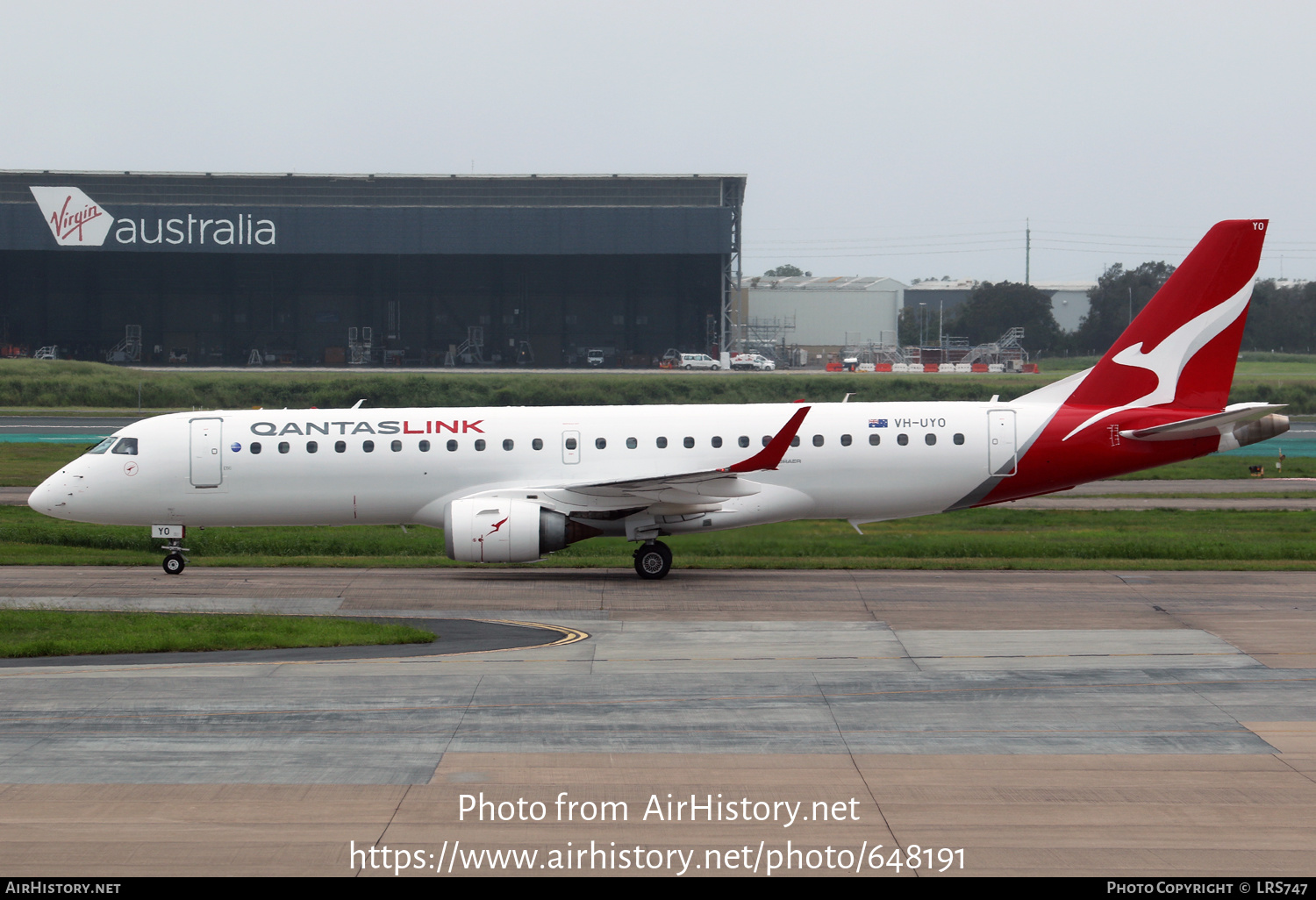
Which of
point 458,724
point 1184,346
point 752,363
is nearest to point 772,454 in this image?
point 1184,346

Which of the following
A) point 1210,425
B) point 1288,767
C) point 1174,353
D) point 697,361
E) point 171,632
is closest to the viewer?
point 1288,767

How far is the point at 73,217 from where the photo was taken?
94438mm

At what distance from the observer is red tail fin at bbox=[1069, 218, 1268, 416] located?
25.3 meters

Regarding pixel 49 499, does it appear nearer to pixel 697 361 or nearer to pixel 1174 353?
pixel 1174 353

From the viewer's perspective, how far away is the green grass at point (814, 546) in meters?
27.2

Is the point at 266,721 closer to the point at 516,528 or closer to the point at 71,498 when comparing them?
the point at 516,528

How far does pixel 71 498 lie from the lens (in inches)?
998

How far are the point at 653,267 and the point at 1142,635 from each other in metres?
90.1

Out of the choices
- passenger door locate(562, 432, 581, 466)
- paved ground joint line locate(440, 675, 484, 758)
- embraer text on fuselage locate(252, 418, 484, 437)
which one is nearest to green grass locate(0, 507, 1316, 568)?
passenger door locate(562, 432, 581, 466)

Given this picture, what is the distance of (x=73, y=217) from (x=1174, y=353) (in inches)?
3556

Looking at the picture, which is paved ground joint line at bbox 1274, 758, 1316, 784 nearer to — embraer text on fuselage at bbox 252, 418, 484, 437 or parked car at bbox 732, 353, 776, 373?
embraer text on fuselage at bbox 252, 418, 484, 437

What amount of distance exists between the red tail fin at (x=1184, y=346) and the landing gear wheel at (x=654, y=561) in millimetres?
9281

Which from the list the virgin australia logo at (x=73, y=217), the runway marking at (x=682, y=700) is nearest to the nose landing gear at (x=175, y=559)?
the runway marking at (x=682, y=700)

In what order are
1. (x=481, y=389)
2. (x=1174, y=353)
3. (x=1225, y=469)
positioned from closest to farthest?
(x=1174, y=353) → (x=1225, y=469) → (x=481, y=389)
